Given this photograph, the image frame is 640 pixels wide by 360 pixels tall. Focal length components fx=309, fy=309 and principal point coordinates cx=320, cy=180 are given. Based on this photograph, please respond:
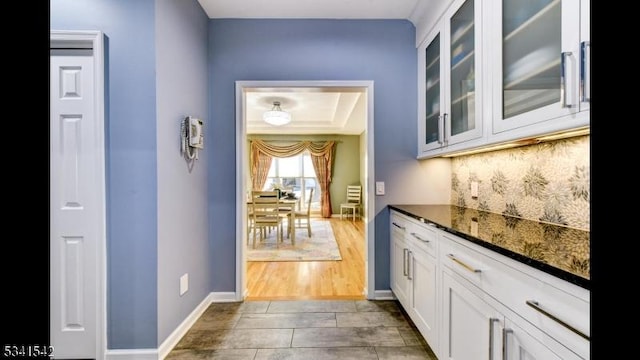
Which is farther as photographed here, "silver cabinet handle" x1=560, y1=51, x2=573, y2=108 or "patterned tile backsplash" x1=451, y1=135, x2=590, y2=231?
"patterned tile backsplash" x1=451, y1=135, x2=590, y2=231

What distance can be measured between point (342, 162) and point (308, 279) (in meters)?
6.03

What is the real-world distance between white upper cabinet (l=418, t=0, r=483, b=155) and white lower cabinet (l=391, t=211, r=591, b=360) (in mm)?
696

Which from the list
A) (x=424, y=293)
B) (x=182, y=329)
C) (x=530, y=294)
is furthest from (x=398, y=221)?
(x=182, y=329)

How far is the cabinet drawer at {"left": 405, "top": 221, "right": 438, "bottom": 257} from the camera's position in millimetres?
1854

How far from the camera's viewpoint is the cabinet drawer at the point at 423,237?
1.85m

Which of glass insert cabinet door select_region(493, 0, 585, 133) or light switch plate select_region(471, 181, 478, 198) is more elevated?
glass insert cabinet door select_region(493, 0, 585, 133)

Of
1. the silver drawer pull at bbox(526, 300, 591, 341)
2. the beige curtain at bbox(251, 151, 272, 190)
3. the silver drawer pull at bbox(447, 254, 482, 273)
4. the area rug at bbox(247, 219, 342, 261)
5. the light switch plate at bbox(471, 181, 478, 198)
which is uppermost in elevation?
the beige curtain at bbox(251, 151, 272, 190)

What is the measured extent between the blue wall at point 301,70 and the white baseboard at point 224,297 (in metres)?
0.04

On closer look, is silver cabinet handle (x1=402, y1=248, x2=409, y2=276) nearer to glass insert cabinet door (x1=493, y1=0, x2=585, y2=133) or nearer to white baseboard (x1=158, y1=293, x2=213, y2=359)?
glass insert cabinet door (x1=493, y1=0, x2=585, y2=133)

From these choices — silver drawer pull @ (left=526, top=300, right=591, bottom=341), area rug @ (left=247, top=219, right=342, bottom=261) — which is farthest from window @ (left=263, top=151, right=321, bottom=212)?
silver drawer pull @ (left=526, top=300, right=591, bottom=341)

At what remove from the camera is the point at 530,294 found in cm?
104

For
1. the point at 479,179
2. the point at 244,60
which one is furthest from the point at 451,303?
the point at 244,60
